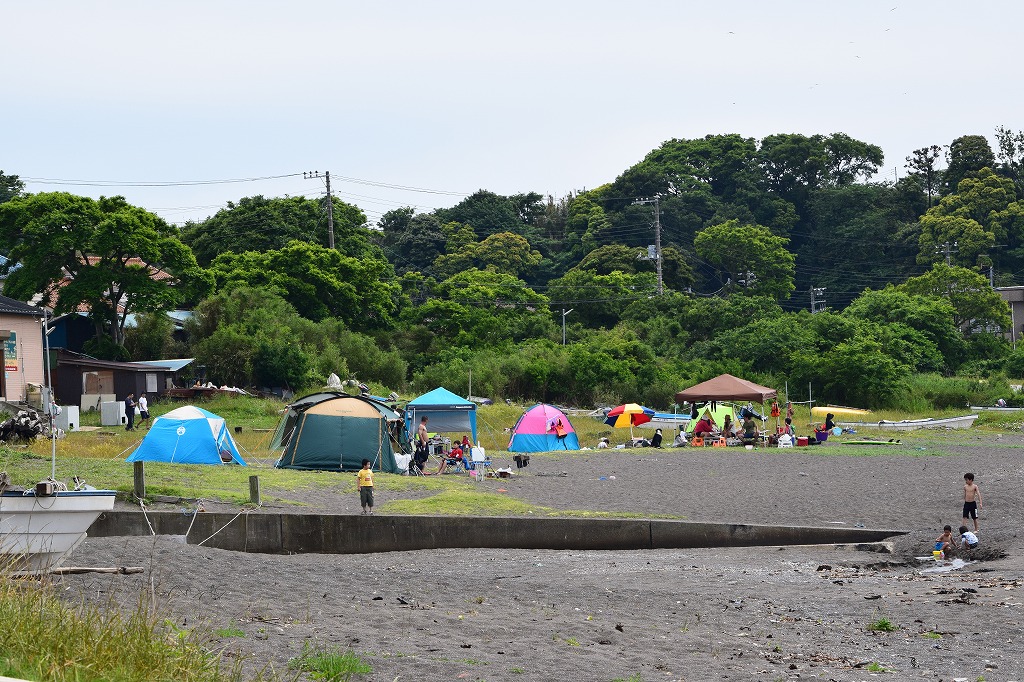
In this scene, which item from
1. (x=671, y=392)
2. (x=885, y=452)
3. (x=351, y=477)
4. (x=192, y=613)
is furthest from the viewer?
(x=671, y=392)

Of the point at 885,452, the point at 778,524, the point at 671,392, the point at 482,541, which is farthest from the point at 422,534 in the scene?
the point at 671,392

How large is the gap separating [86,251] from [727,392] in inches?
988

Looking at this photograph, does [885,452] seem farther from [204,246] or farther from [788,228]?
[788,228]

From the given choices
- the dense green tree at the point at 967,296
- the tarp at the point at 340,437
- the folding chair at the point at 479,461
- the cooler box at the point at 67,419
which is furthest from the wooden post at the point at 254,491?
the dense green tree at the point at 967,296

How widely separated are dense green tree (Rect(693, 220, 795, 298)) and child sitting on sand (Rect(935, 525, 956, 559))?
62.8 meters

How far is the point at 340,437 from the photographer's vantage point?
25078 millimetres

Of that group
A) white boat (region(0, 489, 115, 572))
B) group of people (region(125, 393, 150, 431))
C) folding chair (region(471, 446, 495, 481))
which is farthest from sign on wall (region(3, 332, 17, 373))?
white boat (region(0, 489, 115, 572))

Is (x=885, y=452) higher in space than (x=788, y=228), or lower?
lower

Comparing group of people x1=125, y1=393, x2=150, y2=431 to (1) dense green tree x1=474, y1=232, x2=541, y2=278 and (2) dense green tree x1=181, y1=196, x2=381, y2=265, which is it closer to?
(2) dense green tree x1=181, y1=196, x2=381, y2=265

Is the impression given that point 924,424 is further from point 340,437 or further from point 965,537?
point 965,537

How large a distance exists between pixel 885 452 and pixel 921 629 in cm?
2075

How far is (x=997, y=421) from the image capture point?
43719 millimetres

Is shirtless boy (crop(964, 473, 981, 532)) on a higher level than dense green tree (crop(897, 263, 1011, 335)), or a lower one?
lower

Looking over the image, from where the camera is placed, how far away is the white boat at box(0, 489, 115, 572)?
1220 cm
